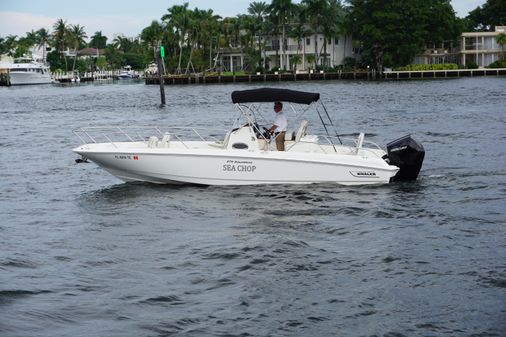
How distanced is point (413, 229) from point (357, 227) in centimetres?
113

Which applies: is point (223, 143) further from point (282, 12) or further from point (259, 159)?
point (282, 12)

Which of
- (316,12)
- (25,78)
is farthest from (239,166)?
(25,78)

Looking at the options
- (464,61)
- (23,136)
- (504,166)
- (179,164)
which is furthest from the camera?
(464,61)

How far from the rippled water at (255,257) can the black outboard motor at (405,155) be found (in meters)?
0.38

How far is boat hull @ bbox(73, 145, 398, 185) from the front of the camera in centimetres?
1811

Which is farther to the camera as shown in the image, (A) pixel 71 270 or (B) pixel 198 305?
(A) pixel 71 270

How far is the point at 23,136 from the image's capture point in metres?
38.4

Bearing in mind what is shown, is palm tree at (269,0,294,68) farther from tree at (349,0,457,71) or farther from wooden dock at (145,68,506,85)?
tree at (349,0,457,71)

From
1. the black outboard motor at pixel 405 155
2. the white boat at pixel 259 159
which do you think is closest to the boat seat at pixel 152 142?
the white boat at pixel 259 159

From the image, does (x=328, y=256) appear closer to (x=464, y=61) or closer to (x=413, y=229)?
(x=413, y=229)

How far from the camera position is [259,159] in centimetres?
1808

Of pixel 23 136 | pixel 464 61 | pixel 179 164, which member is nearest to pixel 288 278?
pixel 179 164

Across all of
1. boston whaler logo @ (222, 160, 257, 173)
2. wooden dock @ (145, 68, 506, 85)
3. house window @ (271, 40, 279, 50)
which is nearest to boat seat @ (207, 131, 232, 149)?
boston whaler logo @ (222, 160, 257, 173)

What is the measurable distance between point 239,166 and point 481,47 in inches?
4296
